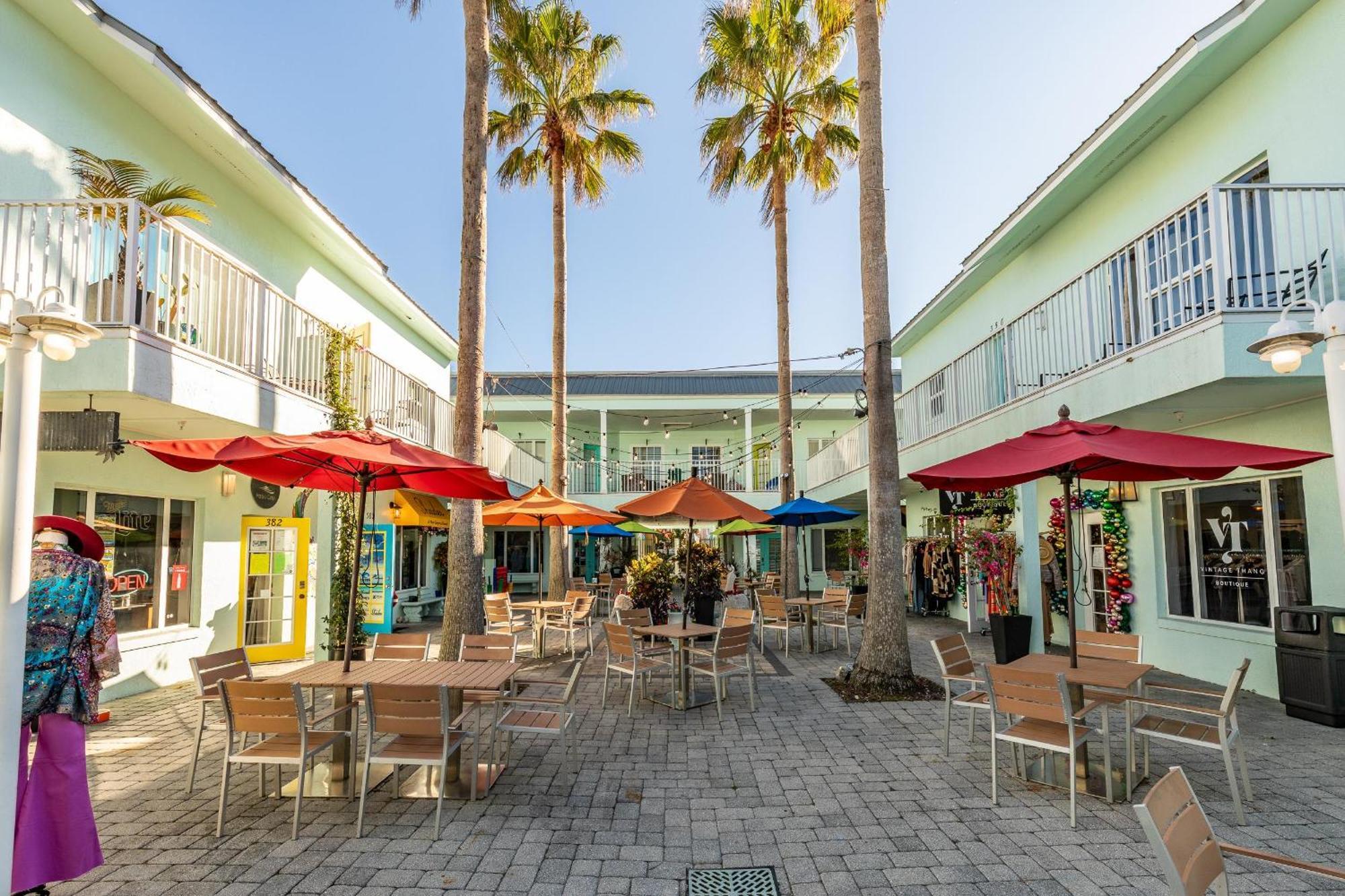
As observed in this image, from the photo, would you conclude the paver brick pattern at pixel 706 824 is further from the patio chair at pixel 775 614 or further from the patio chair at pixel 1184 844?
the patio chair at pixel 775 614

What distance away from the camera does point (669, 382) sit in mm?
26234

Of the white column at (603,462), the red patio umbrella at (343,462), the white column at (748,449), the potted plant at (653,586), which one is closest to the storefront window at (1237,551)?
the potted plant at (653,586)

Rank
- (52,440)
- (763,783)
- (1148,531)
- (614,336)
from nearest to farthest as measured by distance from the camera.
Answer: (763,783) < (52,440) < (1148,531) < (614,336)

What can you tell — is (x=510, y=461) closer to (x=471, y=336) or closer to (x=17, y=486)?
(x=471, y=336)

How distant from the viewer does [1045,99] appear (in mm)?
9562

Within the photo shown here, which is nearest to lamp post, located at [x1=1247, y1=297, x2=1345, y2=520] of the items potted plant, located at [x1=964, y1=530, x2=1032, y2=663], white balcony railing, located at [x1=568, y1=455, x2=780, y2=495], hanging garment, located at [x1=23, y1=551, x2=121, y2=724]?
hanging garment, located at [x1=23, y1=551, x2=121, y2=724]

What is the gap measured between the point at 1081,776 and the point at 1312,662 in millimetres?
3429

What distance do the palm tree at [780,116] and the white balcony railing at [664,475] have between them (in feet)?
20.6

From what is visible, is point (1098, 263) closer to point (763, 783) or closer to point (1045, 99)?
point (1045, 99)

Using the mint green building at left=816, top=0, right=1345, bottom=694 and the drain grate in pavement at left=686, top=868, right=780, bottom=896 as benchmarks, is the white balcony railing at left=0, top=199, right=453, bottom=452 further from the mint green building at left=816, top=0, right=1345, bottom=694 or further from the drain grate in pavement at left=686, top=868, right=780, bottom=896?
the mint green building at left=816, top=0, right=1345, bottom=694

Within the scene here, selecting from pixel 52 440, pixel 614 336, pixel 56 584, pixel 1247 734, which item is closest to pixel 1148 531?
pixel 1247 734

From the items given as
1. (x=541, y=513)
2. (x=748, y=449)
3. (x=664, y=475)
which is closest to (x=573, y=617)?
(x=541, y=513)

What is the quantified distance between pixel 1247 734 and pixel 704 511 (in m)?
5.20

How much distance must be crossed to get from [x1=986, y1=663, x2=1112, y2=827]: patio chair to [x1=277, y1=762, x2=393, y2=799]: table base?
13.5ft
